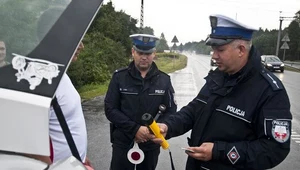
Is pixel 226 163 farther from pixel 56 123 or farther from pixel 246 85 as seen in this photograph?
pixel 56 123

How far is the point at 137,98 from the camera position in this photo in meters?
3.05

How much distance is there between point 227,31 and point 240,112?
1.70ft

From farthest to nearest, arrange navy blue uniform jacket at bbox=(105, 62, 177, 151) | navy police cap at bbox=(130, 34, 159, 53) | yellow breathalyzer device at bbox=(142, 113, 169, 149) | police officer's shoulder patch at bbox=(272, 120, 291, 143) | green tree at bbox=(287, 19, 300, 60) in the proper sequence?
green tree at bbox=(287, 19, 300, 60) → navy police cap at bbox=(130, 34, 159, 53) → navy blue uniform jacket at bbox=(105, 62, 177, 151) → yellow breathalyzer device at bbox=(142, 113, 169, 149) → police officer's shoulder patch at bbox=(272, 120, 291, 143)

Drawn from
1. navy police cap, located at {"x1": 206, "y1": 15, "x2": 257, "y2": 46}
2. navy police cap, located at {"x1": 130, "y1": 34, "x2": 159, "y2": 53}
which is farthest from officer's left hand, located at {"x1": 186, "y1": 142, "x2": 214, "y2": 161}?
navy police cap, located at {"x1": 130, "y1": 34, "x2": 159, "y2": 53}

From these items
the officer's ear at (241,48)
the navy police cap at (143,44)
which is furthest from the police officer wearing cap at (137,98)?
the officer's ear at (241,48)

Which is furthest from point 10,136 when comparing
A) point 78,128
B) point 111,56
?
point 111,56

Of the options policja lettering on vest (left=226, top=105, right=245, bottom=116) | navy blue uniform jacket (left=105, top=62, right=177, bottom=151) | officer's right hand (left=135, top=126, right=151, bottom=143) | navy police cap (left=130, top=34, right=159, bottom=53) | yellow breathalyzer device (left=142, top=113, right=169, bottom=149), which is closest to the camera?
policja lettering on vest (left=226, top=105, right=245, bottom=116)

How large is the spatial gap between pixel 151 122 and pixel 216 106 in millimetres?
434

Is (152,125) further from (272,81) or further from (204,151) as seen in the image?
(272,81)

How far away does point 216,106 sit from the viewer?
6.61 ft

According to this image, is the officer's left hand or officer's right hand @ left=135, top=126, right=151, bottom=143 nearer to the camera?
the officer's left hand

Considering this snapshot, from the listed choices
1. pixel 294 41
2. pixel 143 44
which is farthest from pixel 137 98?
pixel 294 41

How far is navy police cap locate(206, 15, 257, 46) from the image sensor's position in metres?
1.95

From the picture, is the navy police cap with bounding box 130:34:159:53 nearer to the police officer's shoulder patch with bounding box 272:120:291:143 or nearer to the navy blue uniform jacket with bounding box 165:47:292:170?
the navy blue uniform jacket with bounding box 165:47:292:170
